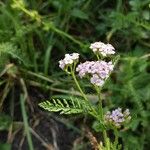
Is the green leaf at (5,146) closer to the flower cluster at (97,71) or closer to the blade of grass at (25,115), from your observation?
the blade of grass at (25,115)

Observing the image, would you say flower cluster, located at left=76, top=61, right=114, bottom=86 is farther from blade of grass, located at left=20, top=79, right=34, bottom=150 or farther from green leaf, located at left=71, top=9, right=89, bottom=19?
green leaf, located at left=71, top=9, right=89, bottom=19

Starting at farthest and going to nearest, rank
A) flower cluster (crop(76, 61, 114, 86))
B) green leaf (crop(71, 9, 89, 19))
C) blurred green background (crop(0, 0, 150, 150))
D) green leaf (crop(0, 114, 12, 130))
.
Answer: green leaf (crop(71, 9, 89, 19))
green leaf (crop(0, 114, 12, 130))
blurred green background (crop(0, 0, 150, 150))
flower cluster (crop(76, 61, 114, 86))

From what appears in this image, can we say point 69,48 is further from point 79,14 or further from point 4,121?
point 4,121

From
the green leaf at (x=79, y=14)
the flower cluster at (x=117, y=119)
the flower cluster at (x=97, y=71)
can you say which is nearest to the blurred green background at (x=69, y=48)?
the green leaf at (x=79, y=14)

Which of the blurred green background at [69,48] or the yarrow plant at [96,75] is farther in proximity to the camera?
the blurred green background at [69,48]

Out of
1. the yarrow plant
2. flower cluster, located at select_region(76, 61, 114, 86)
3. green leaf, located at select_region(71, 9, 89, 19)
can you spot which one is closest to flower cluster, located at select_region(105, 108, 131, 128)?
the yarrow plant

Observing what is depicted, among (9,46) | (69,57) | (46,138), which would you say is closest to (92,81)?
(69,57)

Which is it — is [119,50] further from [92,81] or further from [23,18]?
[92,81]

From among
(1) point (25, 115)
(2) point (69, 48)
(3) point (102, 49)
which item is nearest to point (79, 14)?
(2) point (69, 48)
